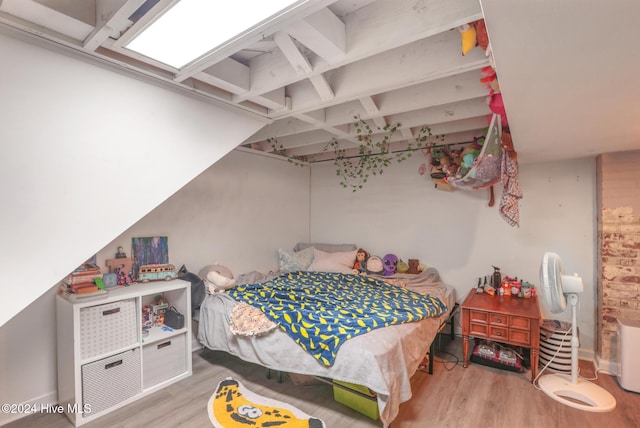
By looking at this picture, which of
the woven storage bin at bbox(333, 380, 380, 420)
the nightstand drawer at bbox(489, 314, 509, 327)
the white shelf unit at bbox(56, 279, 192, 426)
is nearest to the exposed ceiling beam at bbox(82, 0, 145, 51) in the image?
the white shelf unit at bbox(56, 279, 192, 426)

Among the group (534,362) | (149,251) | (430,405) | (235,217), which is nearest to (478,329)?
(534,362)

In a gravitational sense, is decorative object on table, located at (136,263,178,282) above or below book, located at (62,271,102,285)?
below

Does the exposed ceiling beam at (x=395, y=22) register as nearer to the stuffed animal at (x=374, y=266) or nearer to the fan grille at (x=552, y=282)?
the fan grille at (x=552, y=282)

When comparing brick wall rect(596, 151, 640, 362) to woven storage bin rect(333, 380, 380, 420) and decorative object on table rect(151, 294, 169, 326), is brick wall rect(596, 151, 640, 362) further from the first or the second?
decorative object on table rect(151, 294, 169, 326)

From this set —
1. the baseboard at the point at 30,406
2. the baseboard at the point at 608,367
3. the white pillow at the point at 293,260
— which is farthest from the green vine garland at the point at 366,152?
the baseboard at the point at 30,406

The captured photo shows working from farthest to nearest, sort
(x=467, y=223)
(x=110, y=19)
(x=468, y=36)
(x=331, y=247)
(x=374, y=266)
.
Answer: (x=331, y=247) → (x=374, y=266) → (x=467, y=223) → (x=468, y=36) → (x=110, y=19)

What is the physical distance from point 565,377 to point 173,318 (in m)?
3.31

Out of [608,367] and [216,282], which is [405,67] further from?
[608,367]

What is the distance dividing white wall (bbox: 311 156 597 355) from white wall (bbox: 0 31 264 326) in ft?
9.12

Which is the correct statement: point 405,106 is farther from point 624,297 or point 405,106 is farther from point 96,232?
point 624,297

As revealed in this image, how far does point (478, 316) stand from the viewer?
105 inches

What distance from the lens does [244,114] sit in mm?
2307

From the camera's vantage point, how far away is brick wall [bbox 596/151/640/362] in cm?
259

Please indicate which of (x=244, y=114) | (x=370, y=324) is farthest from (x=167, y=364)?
(x=244, y=114)
